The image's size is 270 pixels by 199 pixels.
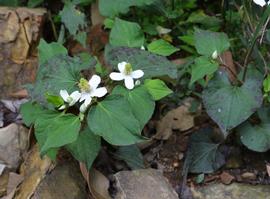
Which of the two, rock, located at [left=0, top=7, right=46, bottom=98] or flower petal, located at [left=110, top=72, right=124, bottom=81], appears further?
rock, located at [left=0, top=7, right=46, bottom=98]

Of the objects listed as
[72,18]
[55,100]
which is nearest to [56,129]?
[55,100]

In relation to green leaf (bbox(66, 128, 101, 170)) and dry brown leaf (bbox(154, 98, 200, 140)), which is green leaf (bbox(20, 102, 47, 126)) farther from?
dry brown leaf (bbox(154, 98, 200, 140))

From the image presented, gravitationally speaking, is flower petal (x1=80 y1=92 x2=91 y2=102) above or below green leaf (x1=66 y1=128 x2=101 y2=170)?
above

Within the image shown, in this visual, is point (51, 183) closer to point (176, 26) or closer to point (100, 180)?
point (100, 180)

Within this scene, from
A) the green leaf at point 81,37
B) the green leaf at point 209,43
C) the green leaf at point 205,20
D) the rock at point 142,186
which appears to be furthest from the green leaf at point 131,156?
the green leaf at point 205,20

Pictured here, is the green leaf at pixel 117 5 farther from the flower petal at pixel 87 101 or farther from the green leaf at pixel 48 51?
the flower petal at pixel 87 101

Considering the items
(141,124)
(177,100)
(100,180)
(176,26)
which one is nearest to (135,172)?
(100,180)

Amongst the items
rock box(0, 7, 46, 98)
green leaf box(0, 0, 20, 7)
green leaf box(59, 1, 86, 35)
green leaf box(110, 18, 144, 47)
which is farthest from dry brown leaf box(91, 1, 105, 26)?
green leaf box(110, 18, 144, 47)

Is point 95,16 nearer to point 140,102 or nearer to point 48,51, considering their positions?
point 48,51
